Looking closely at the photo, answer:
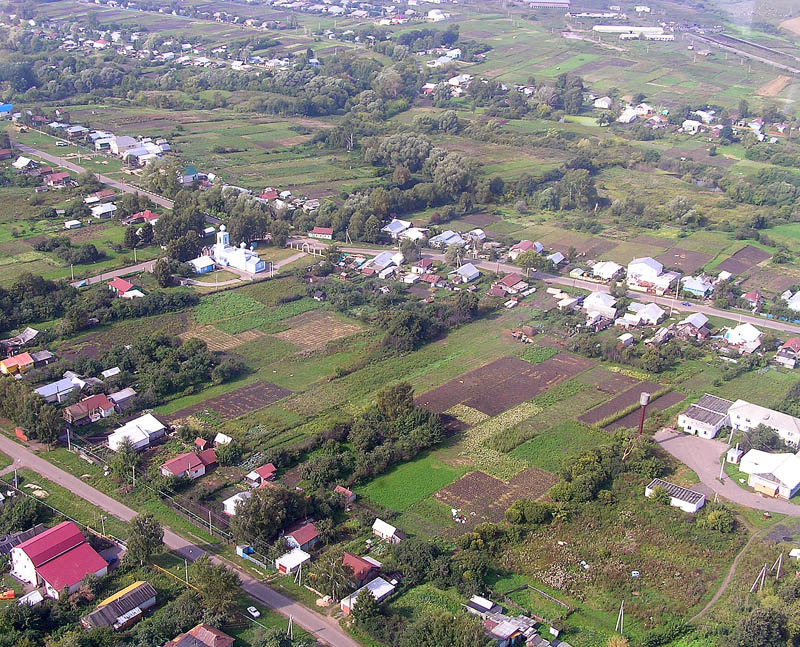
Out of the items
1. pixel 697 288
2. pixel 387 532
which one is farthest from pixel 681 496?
pixel 697 288

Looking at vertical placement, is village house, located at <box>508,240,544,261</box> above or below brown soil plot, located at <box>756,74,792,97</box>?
below

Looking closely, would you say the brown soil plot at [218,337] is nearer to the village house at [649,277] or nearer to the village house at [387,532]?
the village house at [387,532]

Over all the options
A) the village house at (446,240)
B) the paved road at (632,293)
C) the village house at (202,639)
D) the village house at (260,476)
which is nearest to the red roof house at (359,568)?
the village house at (202,639)

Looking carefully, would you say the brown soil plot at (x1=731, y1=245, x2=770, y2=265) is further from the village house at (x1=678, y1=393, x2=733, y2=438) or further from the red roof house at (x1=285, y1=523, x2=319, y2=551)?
the red roof house at (x1=285, y1=523, x2=319, y2=551)

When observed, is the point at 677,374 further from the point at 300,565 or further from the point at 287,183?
the point at 287,183

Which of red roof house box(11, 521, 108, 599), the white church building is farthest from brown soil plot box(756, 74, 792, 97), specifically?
red roof house box(11, 521, 108, 599)

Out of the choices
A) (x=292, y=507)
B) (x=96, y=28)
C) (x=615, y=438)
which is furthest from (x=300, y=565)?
(x=96, y=28)
